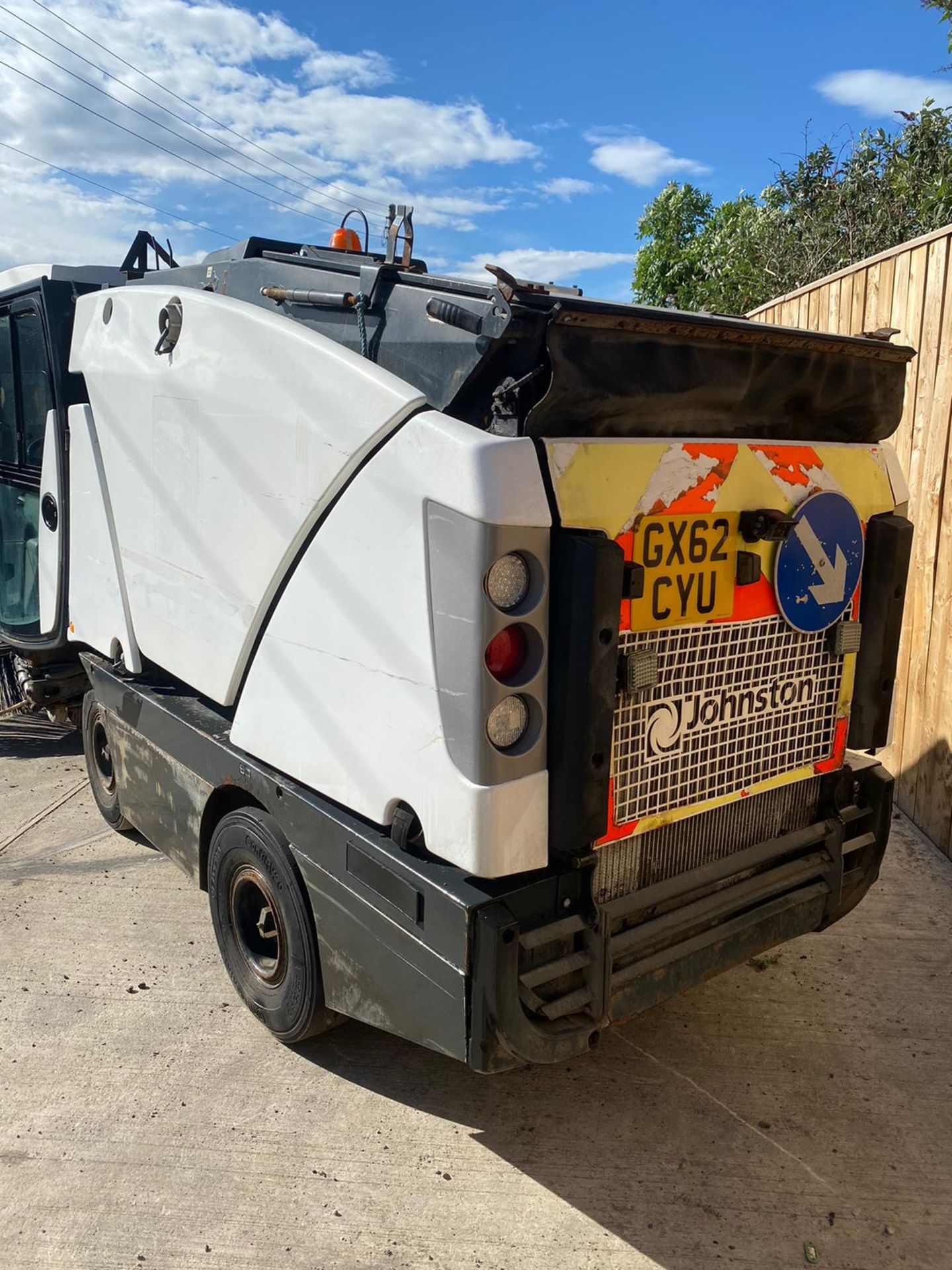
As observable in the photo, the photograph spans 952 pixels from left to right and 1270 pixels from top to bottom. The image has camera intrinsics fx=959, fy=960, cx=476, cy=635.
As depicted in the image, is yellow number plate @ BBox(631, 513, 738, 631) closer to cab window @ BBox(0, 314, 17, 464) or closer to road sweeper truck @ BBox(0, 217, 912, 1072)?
road sweeper truck @ BBox(0, 217, 912, 1072)

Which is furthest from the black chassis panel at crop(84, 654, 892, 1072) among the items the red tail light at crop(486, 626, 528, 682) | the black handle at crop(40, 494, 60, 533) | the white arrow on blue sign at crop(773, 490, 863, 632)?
the black handle at crop(40, 494, 60, 533)

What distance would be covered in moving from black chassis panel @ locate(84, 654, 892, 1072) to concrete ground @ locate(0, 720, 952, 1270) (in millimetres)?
436

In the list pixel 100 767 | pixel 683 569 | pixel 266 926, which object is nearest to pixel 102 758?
pixel 100 767

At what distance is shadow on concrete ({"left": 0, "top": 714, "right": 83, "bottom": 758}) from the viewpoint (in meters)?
6.32

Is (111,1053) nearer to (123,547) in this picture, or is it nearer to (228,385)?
(123,547)

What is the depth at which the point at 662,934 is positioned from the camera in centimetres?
280

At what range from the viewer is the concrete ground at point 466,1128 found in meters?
2.54

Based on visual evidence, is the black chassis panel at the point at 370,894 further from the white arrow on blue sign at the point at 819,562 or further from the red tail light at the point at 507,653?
the white arrow on blue sign at the point at 819,562

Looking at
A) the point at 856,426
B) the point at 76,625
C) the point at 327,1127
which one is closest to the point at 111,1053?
the point at 327,1127

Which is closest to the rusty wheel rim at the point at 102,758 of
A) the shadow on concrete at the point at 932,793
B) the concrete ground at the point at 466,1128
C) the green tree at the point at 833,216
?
the concrete ground at the point at 466,1128

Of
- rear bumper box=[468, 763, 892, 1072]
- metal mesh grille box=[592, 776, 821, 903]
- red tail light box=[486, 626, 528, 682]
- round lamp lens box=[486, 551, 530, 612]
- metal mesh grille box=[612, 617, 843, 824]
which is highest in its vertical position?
round lamp lens box=[486, 551, 530, 612]

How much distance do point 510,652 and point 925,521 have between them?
352cm

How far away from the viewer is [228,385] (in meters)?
3.03

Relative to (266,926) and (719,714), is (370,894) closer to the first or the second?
(266,926)
